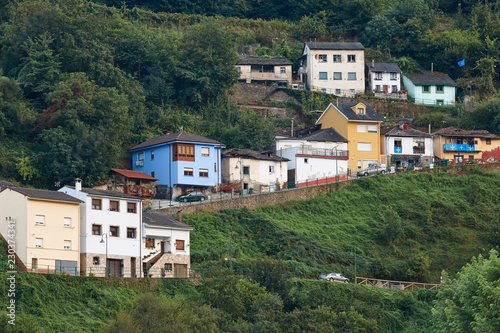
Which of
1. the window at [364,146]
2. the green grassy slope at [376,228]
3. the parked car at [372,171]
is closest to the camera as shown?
the green grassy slope at [376,228]

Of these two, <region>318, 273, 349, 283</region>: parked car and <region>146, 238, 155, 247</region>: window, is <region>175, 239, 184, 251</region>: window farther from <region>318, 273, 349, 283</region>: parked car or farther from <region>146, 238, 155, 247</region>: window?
<region>318, 273, 349, 283</region>: parked car

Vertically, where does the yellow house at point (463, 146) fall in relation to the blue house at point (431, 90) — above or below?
Result: below

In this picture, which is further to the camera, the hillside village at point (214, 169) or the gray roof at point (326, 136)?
the gray roof at point (326, 136)

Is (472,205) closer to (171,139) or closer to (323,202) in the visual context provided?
(323,202)

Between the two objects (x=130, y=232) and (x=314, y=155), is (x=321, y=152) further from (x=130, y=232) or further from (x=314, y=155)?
(x=130, y=232)

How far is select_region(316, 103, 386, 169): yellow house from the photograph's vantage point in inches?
3745

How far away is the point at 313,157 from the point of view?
298 ft

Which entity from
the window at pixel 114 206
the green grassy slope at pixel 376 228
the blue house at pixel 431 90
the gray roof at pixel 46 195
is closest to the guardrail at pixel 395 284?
the green grassy slope at pixel 376 228

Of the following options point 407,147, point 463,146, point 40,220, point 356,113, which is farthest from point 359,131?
point 40,220

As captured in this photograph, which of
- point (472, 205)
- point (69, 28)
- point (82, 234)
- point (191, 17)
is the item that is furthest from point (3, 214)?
point (191, 17)

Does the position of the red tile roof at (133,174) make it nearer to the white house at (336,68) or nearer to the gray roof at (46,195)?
the gray roof at (46,195)

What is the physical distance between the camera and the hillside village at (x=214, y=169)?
64062mm

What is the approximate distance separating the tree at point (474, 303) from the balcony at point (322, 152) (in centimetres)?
3705

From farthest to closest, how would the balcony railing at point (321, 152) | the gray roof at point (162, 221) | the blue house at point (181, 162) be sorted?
the balcony railing at point (321, 152)
the blue house at point (181, 162)
the gray roof at point (162, 221)
